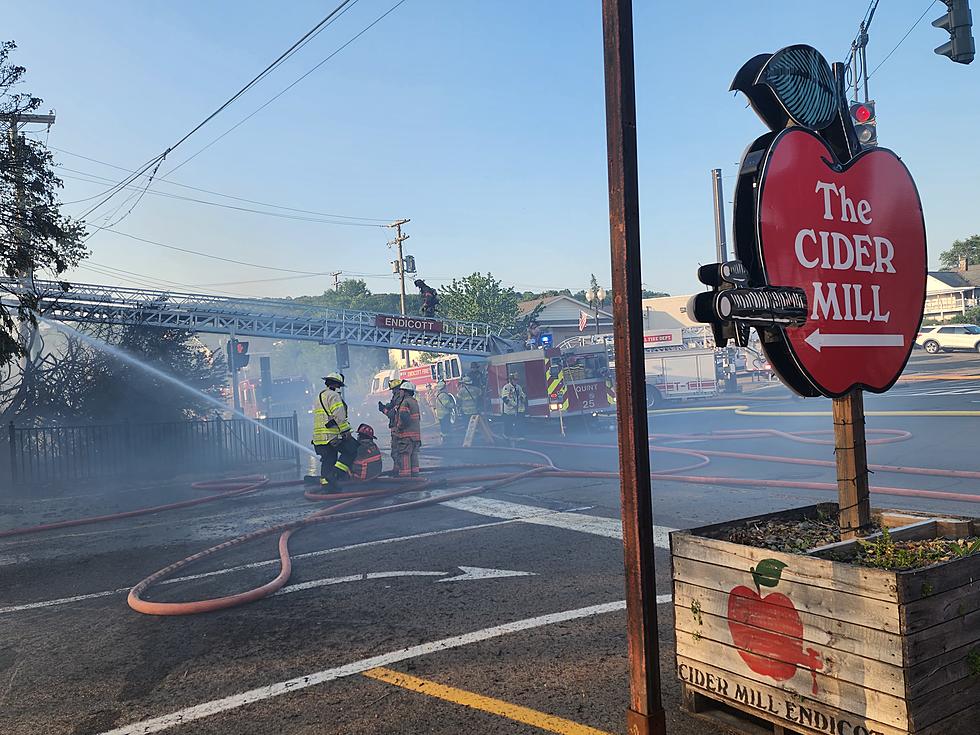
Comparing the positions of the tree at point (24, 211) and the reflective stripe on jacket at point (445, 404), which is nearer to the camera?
the tree at point (24, 211)

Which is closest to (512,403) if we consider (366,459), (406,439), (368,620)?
(406,439)

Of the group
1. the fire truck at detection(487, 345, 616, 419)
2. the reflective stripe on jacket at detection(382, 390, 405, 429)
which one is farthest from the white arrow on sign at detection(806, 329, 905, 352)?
the fire truck at detection(487, 345, 616, 419)

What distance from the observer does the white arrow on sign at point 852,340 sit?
13.1 ft

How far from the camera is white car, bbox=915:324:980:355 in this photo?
37125 millimetres

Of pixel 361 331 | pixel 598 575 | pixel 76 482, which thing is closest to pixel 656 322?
pixel 361 331

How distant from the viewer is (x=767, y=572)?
3.39 m

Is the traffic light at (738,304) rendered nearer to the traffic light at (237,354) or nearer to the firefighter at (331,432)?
the firefighter at (331,432)

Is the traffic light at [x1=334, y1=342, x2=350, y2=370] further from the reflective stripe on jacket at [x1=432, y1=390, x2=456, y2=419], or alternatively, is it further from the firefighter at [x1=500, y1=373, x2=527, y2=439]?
the firefighter at [x1=500, y1=373, x2=527, y2=439]

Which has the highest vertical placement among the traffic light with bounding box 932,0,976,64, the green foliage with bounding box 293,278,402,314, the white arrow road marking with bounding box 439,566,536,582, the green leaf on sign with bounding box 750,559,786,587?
the green foliage with bounding box 293,278,402,314

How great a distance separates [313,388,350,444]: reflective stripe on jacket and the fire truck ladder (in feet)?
37.9

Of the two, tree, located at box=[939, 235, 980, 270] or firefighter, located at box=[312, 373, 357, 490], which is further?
tree, located at box=[939, 235, 980, 270]

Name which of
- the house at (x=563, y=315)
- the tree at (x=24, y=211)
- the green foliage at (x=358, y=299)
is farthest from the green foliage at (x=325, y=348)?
the tree at (x=24, y=211)

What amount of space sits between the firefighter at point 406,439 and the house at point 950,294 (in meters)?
54.7

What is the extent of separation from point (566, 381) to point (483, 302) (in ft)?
82.9
